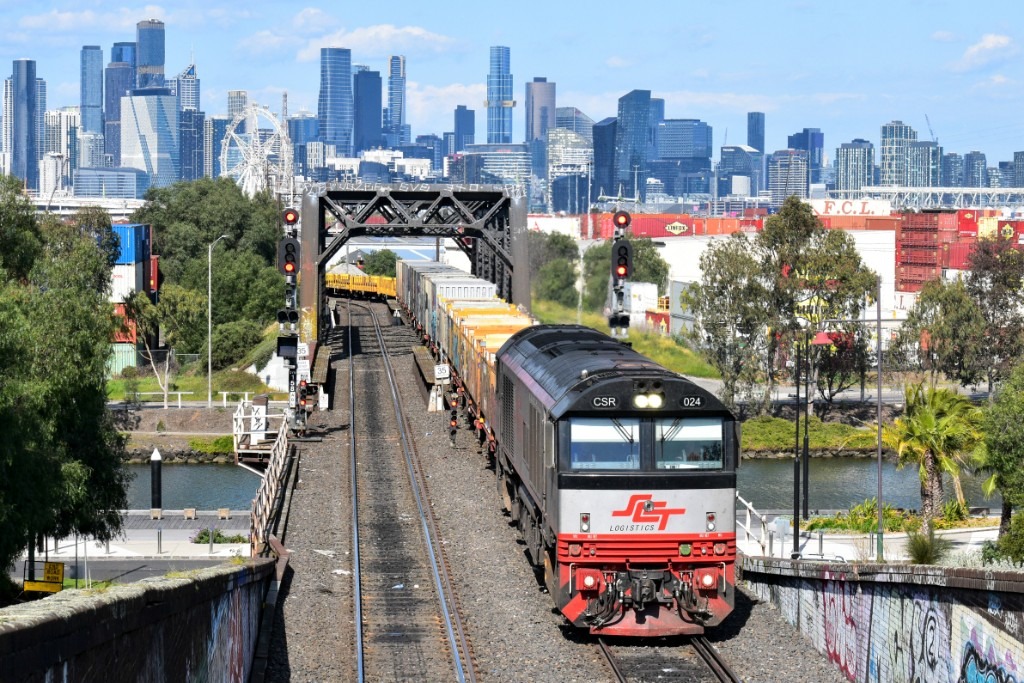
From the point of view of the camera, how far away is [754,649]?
19031mm

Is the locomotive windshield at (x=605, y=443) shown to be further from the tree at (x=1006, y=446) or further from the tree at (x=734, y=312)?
the tree at (x=734, y=312)

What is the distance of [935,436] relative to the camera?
34.2 meters

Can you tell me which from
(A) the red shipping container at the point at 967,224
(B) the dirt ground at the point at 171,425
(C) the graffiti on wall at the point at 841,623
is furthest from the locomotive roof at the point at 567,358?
(A) the red shipping container at the point at 967,224

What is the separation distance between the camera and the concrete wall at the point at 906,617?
1404 centimetres

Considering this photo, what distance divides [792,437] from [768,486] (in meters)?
8.33

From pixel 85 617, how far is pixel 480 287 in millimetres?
46190

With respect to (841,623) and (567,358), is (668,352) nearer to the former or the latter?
(567,358)

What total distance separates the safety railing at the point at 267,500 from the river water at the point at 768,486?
9.94 m

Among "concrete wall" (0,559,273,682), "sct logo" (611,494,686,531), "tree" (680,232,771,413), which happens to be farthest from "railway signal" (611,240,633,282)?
"tree" (680,232,771,413)

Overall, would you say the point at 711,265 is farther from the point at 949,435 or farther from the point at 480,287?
the point at 949,435

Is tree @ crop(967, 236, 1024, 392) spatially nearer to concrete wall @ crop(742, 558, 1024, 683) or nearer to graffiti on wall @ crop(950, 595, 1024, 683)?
concrete wall @ crop(742, 558, 1024, 683)

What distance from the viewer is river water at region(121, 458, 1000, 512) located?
1729 inches

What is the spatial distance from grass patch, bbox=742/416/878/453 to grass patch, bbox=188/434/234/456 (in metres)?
19.5

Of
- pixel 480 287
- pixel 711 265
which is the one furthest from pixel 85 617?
pixel 711 265
